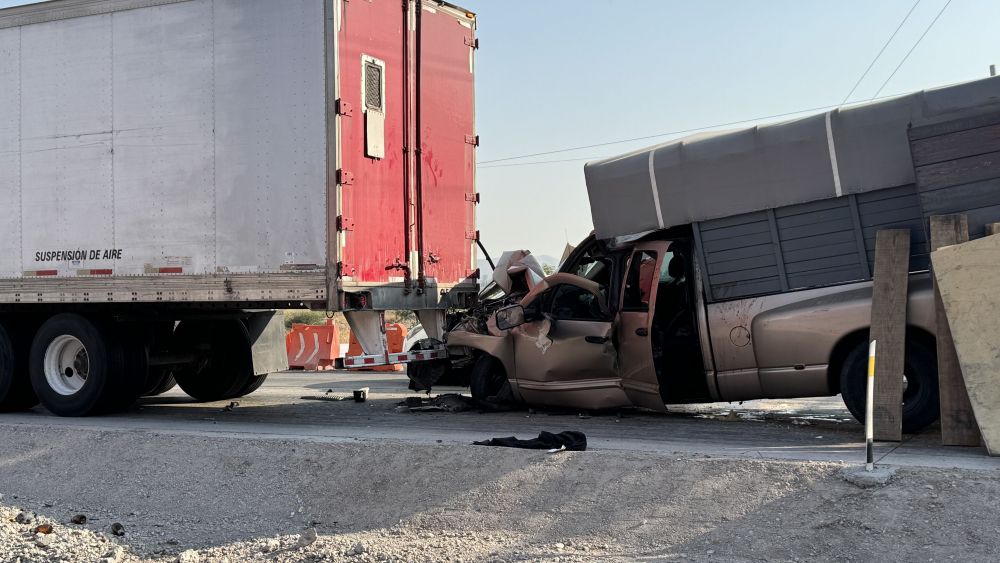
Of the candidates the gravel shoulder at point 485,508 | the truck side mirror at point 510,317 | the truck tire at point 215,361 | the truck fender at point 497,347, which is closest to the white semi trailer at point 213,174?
the truck tire at point 215,361

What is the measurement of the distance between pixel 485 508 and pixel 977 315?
4.09 meters

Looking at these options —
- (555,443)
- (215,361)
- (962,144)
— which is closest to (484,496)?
(555,443)

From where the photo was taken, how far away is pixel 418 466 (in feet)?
25.7

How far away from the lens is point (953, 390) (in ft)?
26.4

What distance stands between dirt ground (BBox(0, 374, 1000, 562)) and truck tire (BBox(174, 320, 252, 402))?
9.38 feet

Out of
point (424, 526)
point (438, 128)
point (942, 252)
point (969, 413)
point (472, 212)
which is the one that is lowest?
point (424, 526)

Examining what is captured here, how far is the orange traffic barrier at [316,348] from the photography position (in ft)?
64.3

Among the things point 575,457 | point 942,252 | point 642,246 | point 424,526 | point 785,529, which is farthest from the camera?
point 642,246

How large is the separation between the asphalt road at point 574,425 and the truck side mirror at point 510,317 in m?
1.01

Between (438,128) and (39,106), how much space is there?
467 cm

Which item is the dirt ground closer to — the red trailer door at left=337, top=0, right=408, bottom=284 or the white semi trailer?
the white semi trailer

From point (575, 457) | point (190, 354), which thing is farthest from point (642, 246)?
point (190, 354)

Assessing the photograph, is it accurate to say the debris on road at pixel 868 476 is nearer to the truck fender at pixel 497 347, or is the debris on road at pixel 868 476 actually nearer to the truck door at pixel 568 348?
the truck door at pixel 568 348

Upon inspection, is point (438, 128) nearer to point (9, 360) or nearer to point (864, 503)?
point (9, 360)
